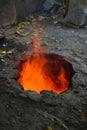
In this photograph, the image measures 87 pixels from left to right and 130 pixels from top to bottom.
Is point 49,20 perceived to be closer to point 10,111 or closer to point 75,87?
point 75,87

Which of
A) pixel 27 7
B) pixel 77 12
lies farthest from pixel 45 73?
pixel 27 7

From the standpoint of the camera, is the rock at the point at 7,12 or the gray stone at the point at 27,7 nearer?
the rock at the point at 7,12

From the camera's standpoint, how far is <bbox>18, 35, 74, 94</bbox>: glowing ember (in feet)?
18.4

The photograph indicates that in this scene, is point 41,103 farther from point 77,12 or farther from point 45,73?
point 77,12

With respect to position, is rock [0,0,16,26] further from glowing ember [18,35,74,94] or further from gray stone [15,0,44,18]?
glowing ember [18,35,74,94]

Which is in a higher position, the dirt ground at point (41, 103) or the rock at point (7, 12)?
the rock at point (7, 12)

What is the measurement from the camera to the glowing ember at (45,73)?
5.61m

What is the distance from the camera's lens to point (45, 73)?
239 inches

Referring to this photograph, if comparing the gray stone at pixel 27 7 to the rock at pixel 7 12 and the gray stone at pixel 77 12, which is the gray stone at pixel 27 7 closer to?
the rock at pixel 7 12

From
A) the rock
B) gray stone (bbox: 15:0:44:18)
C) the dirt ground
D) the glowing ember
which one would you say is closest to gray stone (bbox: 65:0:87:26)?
gray stone (bbox: 15:0:44:18)

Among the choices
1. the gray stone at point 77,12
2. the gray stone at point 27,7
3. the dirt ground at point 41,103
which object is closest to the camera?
the dirt ground at point 41,103

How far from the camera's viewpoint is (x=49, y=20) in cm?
970

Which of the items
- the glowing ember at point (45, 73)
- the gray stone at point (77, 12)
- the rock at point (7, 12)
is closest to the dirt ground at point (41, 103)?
the glowing ember at point (45, 73)

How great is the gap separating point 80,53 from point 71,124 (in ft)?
9.66
